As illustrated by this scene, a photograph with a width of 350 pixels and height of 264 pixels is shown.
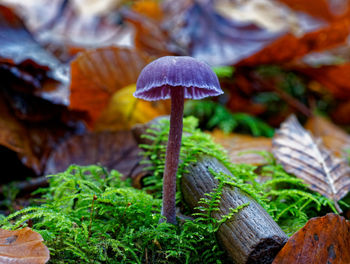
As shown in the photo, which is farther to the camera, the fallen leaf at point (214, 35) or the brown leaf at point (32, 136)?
the fallen leaf at point (214, 35)

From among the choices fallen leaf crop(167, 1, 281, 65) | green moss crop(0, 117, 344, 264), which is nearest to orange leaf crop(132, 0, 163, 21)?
fallen leaf crop(167, 1, 281, 65)

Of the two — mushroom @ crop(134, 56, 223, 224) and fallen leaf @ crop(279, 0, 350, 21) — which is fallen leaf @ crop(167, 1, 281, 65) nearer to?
fallen leaf @ crop(279, 0, 350, 21)

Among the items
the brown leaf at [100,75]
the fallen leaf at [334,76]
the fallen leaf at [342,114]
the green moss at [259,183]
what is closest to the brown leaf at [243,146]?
the green moss at [259,183]

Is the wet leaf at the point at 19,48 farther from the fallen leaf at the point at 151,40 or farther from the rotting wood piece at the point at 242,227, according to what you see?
the rotting wood piece at the point at 242,227

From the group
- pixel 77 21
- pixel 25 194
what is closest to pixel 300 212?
pixel 25 194

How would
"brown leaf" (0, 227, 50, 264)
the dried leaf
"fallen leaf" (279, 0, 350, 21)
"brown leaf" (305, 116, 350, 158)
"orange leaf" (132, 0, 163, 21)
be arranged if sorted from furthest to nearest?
"orange leaf" (132, 0, 163, 21), "fallen leaf" (279, 0, 350, 21), "brown leaf" (305, 116, 350, 158), the dried leaf, "brown leaf" (0, 227, 50, 264)
